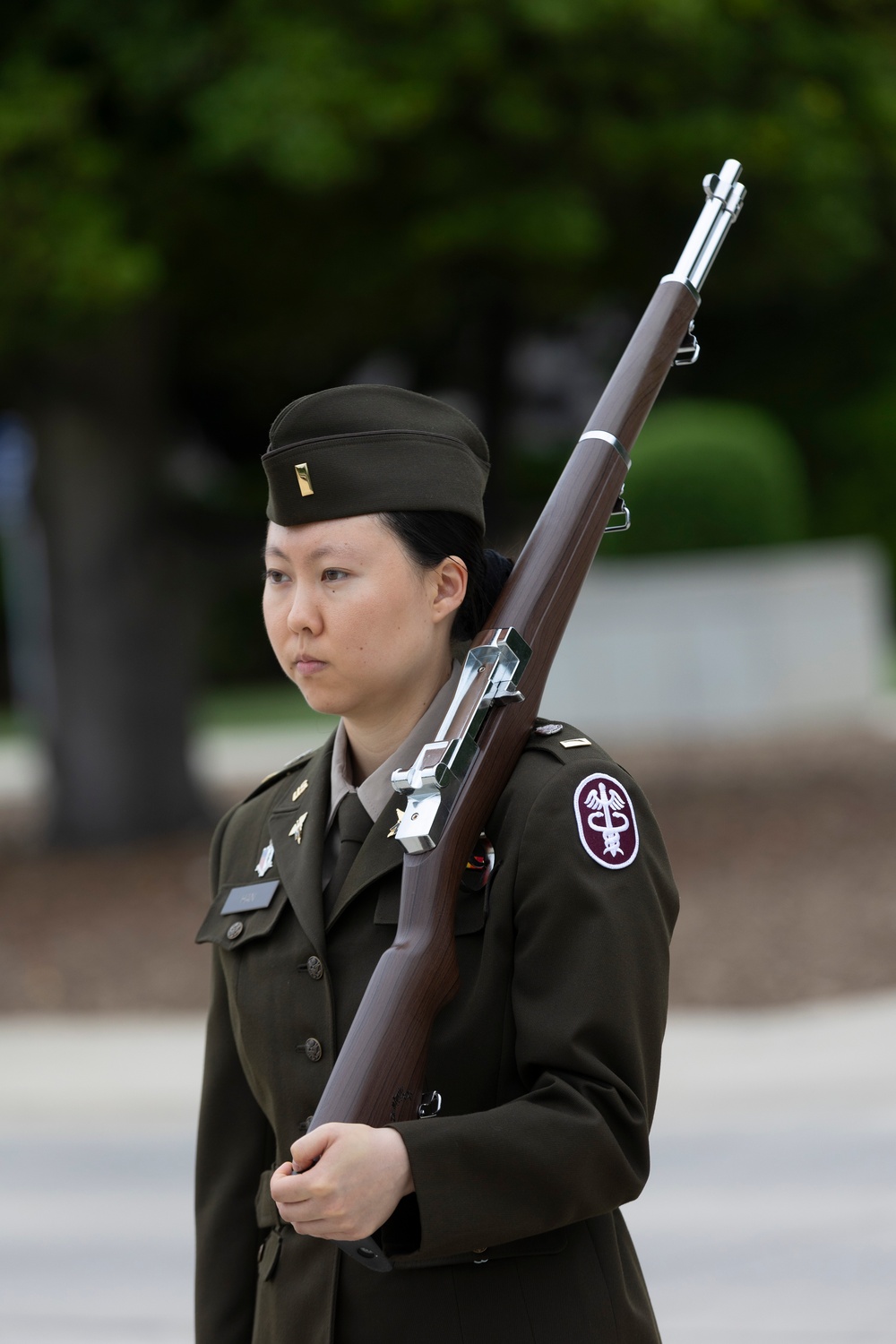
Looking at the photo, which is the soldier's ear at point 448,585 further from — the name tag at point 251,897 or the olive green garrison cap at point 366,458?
the name tag at point 251,897

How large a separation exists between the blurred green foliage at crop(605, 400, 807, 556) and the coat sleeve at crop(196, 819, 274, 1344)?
10.7 meters

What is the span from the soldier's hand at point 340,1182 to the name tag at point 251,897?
400mm

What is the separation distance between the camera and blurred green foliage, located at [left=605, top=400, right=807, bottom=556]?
41.5ft

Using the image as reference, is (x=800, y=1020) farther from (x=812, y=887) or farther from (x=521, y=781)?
(x=521, y=781)

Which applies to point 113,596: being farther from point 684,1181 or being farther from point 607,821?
point 607,821

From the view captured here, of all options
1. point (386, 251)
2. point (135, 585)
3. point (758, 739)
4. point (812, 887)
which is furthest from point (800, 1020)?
point (758, 739)

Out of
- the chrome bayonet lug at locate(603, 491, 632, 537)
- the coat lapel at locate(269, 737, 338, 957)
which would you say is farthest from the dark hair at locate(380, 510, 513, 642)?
the coat lapel at locate(269, 737, 338, 957)

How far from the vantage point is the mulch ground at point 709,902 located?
6922 mm

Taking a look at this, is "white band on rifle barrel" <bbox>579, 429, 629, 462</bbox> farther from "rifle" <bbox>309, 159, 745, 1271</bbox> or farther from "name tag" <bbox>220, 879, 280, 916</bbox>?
"name tag" <bbox>220, 879, 280, 916</bbox>

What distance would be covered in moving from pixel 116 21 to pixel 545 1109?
6.67m

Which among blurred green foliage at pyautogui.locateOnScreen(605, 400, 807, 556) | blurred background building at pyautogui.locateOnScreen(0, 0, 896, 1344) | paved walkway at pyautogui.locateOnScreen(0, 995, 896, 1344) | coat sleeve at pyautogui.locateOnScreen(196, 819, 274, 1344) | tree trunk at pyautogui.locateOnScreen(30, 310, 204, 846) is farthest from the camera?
blurred green foliage at pyautogui.locateOnScreen(605, 400, 807, 556)

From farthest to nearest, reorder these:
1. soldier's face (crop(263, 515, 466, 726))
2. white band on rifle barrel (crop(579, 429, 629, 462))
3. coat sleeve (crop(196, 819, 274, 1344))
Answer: coat sleeve (crop(196, 819, 274, 1344))
white band on rifle barrel (crop(579, 429, 629, 462))
soldier's face (crop(263, 515, 466, 726))

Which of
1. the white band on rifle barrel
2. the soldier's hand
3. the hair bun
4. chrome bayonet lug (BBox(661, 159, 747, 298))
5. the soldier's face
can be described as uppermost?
chrome bayonet lug (BBox(661, 159, 747, 298))

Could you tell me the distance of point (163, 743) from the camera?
959 cm
